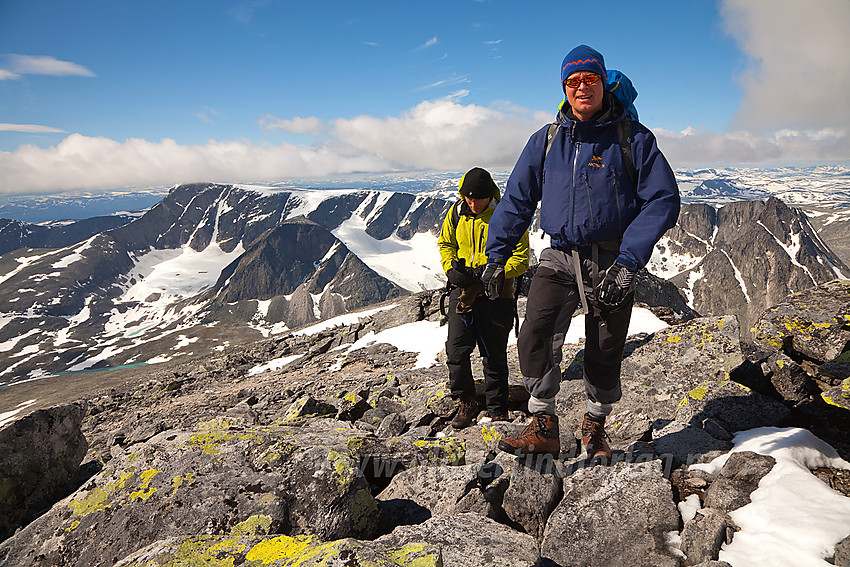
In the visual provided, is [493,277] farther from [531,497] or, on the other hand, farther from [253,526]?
[253,526]

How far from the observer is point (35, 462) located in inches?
208

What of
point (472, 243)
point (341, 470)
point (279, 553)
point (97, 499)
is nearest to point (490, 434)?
point (341, 470)

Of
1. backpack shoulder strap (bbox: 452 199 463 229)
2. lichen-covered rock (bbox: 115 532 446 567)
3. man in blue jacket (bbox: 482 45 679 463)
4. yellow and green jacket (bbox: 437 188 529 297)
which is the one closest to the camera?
lichen-covered rock (bbox: 115 532 446 567)

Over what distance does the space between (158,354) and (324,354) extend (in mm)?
212688

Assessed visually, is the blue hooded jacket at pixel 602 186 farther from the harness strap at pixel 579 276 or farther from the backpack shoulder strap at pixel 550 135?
the harness strap at pixel 579 276

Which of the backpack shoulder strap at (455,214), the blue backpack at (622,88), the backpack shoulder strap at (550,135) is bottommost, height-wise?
the backpack shoulder strap at (455,214)

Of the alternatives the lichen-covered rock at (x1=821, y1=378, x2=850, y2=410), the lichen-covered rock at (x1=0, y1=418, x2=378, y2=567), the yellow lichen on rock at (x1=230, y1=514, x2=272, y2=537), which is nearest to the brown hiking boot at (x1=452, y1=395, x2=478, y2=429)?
the lichen-covered rock at (x1=0, y1=418, x2=378, y2=567)

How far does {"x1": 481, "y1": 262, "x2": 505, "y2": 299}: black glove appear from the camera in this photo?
5770 mm

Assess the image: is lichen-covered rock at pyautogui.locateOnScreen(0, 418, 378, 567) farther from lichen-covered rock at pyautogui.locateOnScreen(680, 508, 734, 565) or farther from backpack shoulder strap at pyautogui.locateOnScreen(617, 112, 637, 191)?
backpack shoulder strap at pyautogui.locateOnScreen(617, 112, 637, 191)

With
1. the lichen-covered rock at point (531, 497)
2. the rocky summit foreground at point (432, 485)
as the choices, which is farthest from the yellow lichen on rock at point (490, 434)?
the lichen-covered rock at point (531, 497)

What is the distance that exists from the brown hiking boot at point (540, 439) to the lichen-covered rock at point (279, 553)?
2.51m

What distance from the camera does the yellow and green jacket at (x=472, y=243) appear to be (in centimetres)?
700

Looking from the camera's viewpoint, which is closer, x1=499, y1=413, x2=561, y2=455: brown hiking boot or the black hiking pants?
x1=499, y1=413, x2=561, y2=455: brown hiking boot

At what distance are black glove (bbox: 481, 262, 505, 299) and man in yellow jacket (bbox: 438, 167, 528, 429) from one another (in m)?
0.96
